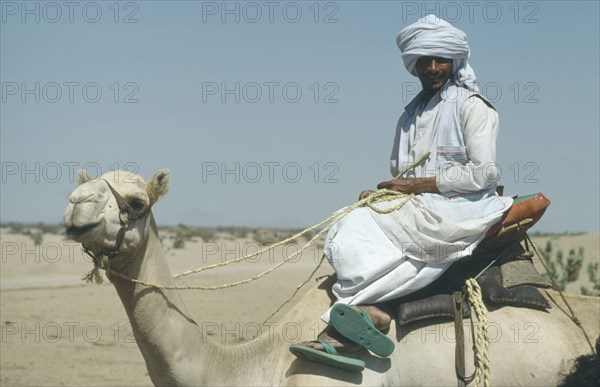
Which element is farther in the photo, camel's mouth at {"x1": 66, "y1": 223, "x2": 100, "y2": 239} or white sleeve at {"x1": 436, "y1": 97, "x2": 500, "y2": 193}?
white sleeve at {"x1": 436, "y1": 97, "x2": 500, "y2": 193}

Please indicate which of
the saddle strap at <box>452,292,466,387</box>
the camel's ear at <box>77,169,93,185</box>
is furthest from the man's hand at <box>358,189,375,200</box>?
the camel's ear at <box>77,169,93,185</box>

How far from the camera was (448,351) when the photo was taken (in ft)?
19.4

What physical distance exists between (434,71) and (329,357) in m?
2.32

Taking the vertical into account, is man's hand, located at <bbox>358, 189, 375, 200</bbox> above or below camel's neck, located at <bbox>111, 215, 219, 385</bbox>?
above

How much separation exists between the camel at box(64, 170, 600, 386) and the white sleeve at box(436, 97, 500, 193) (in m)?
0.92

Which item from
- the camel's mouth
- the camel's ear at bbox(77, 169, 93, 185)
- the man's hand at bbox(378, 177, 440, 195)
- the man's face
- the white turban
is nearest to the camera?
the camel's mouth

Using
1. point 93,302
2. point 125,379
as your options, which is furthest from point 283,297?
point 125,379

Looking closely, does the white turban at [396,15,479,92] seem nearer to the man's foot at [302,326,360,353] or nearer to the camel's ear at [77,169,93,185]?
the man's foot at [302,326,360,353]

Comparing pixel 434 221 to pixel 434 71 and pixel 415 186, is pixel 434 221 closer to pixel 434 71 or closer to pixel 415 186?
pixel 415 186

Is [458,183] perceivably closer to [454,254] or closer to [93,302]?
[454,254]

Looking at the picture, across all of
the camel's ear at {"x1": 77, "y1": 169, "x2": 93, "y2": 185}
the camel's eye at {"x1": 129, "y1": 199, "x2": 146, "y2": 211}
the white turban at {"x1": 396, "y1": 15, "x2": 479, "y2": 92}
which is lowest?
the camel's eye at {"x1": 129, "y1": 199, "x2": 146, "y2": 211}

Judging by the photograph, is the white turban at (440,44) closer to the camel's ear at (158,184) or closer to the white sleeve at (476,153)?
the white sleeve at (476,153)

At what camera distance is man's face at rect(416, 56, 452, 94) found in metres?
6.51

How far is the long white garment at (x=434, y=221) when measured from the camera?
584 centimetres
